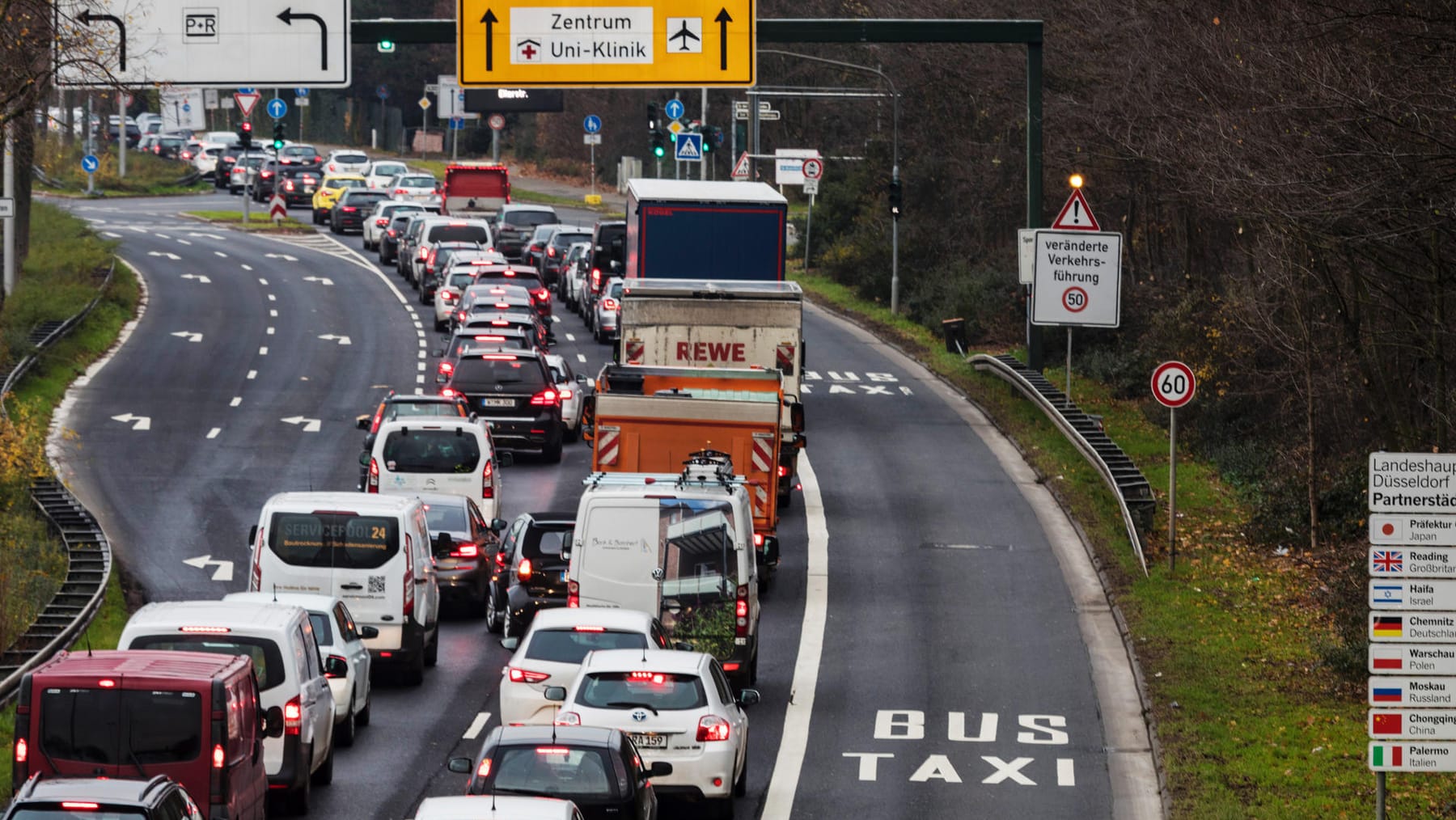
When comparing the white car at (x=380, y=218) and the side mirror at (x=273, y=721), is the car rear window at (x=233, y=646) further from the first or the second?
the white car at (x=380, y=218)

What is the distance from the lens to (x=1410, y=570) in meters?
13.8

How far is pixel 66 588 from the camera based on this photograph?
25.2m

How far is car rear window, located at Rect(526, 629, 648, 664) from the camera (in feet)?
63.6

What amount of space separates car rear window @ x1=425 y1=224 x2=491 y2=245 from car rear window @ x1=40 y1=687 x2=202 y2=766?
42813 millimetres

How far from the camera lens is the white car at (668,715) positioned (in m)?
17.5

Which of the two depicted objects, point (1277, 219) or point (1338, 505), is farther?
point (1338, 505)

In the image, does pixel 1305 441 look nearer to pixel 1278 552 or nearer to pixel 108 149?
pixel 1278 552

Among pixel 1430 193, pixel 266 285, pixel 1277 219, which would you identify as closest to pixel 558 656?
pixel 1430 193

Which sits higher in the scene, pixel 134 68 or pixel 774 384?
pixel 134 68

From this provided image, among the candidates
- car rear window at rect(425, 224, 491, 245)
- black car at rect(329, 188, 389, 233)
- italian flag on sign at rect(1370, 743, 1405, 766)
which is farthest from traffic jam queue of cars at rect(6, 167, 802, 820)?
black car at rect(329, 188, 389, 233)

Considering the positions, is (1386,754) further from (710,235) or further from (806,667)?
(710,235)

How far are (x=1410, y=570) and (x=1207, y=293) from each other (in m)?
27.0

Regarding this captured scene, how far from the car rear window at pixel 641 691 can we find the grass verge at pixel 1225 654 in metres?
4.38

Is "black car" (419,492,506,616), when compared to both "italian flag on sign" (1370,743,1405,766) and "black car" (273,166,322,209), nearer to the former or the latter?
"italian flag on sign" (1370,743,1405,766)
